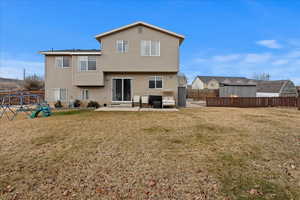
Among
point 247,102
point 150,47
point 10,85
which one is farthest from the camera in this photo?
point 10,85

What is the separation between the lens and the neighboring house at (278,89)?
26.8m

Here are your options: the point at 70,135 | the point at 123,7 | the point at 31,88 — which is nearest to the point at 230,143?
the point at 70,135

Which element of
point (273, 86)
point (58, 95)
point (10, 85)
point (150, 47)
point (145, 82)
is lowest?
point (58, 95)

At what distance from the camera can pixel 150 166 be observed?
3299mm

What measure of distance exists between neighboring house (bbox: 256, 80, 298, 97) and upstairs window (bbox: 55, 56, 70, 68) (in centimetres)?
3088

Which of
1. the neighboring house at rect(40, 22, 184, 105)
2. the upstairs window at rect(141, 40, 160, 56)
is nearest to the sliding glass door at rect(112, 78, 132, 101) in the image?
the neighboring house at rect(40, 22, 184, 105)

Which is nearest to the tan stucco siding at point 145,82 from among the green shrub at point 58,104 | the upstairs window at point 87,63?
the upstairs window at point 87,63

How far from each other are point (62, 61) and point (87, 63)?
8.51ft

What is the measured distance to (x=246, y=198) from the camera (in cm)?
232

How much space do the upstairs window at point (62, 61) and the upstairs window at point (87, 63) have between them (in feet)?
5.52

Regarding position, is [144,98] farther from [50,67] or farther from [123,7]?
[123,7]

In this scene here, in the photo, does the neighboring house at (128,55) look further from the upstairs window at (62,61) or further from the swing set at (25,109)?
the swing set at (25,109)

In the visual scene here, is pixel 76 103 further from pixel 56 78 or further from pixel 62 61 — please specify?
pixel 62 61

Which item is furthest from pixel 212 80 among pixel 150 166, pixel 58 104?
pixel 150 166
